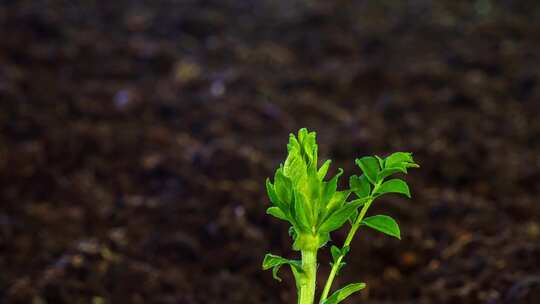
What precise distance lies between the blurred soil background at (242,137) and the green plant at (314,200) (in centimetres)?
97

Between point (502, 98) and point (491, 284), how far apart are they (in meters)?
1.99

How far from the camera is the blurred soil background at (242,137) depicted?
2.33 metres

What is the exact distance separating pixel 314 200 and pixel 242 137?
226cm

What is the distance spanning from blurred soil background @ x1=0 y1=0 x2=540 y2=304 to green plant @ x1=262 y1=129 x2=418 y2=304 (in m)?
0.97

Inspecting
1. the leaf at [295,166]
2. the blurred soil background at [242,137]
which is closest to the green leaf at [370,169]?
the leaf at [295,166]

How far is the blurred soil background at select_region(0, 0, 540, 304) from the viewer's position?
2328mm

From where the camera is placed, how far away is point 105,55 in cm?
417

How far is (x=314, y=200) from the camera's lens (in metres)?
1.19

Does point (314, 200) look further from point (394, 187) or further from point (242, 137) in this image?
point (242, 137)

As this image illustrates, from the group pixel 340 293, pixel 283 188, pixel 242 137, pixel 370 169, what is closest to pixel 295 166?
pixel 283 188

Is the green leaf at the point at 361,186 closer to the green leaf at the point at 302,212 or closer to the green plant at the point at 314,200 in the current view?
the green plant at the point at 314,200

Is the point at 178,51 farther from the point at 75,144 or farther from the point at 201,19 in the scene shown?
the point at 75,144

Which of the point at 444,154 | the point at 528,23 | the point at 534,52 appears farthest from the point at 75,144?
the point at 528,23

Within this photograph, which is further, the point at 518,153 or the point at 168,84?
the point at 168,84
